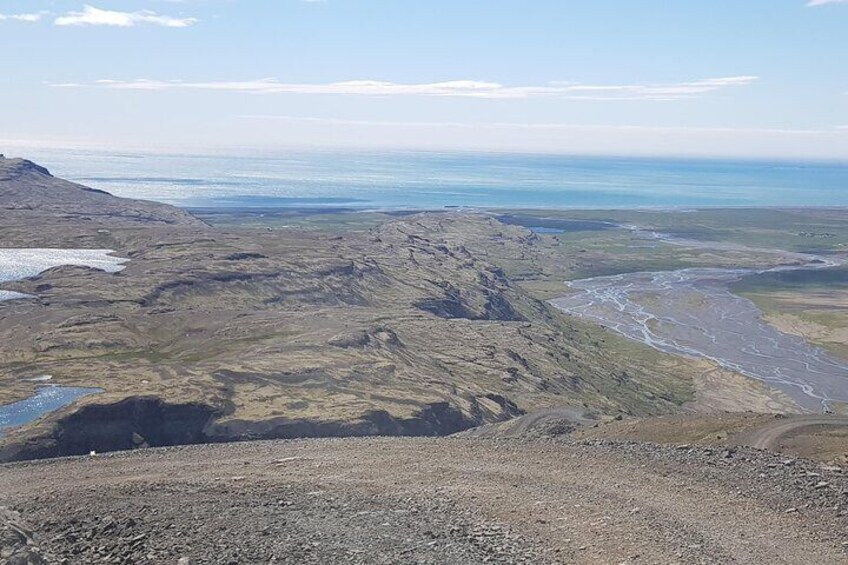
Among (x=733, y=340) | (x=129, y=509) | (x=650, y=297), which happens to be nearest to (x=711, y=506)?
(x=129, y=509)

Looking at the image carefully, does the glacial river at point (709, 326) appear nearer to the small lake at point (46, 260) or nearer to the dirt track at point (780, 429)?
the dirt track at point (780, 429)

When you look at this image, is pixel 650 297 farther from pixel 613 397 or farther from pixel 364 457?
pixel 364 457

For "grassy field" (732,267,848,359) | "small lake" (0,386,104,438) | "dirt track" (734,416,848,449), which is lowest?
"grassy field" (732,267,848,359)

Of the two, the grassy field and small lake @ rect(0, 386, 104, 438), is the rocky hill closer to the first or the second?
small lake @ rect(0, 386, 104, 438)

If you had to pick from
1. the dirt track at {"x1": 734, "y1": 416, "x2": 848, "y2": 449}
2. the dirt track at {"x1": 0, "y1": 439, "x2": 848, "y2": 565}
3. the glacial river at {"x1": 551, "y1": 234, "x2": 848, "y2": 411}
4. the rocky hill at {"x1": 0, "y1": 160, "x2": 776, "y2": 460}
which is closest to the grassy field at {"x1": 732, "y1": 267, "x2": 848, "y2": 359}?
the glacial river at {"x1": 551, "y1": 234, "x2": 848, "y2": 411}

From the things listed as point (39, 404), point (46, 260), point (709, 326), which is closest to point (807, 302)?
point (709, 326)

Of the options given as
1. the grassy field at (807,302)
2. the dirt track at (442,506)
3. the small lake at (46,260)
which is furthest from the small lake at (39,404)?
the grassy field at (807,302)
